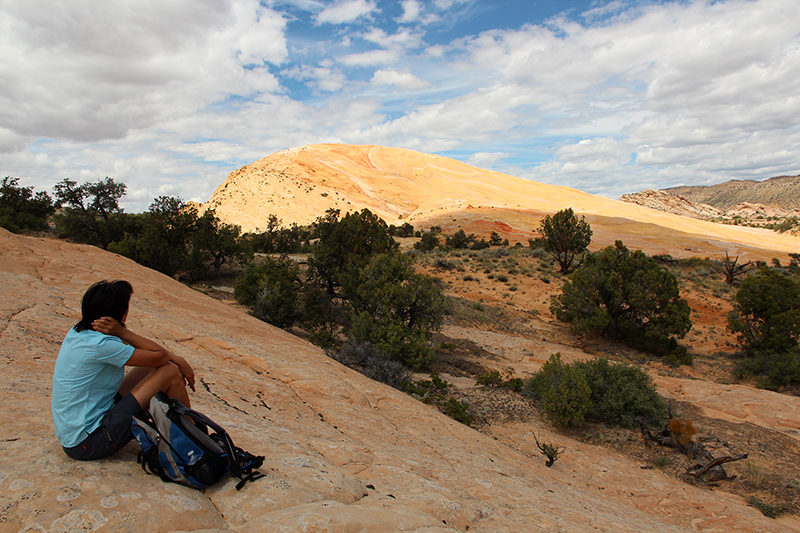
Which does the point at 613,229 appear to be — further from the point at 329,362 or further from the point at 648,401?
the point at 329,362

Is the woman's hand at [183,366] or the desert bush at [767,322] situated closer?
the woman's hand at [183,366]

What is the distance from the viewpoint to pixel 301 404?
18.4ft

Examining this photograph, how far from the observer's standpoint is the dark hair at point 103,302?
9.20ft

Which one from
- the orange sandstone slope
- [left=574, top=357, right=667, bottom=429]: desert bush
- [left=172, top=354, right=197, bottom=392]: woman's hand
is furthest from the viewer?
the orange sandstone slope

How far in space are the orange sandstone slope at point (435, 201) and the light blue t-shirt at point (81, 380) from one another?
4513cm

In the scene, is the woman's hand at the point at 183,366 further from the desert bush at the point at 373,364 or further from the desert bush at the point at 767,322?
the desert bush at the point at 767,322

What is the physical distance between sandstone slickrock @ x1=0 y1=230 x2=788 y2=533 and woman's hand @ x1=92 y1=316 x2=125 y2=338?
832 mm

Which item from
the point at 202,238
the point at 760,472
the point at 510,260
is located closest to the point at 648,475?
the point at 760,472

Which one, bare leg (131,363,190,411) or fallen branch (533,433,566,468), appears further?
fallen branch (533,433,566,468)

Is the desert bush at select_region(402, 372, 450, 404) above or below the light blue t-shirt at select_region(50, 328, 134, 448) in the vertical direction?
below

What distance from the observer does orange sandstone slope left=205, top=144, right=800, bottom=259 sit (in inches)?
1961

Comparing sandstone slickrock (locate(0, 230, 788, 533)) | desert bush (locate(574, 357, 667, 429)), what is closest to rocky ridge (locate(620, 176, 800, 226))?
desert bush (locate(574, 357, 667, 429))

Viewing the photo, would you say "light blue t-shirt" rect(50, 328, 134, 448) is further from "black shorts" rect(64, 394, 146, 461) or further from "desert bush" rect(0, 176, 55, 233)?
"desert bush" rect(0, 176, 55, 233)

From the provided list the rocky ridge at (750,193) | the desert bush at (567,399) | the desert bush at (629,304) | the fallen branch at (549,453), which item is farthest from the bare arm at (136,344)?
the rocky ridge at (750,193)
